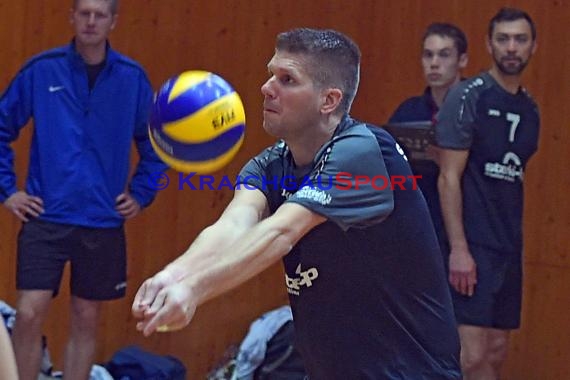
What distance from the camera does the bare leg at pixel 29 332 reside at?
6.57 meters

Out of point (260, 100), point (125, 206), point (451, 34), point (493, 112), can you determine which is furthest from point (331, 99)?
point (260, 100)

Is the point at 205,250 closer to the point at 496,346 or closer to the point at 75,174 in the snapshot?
the point at 75,174

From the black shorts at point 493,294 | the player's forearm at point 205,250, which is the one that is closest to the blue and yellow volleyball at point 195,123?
the player's forearm at point 205,250

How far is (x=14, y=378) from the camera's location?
262 cm

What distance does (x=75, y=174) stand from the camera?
6.77 metres

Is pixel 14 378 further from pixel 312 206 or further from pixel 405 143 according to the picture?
pixel 405 143

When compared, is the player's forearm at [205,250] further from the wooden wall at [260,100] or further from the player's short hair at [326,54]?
the wooden wall at [260,100]

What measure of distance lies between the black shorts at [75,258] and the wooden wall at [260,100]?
95cm

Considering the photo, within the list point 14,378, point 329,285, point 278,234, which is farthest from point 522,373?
point 14,378

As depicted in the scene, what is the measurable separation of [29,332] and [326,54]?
126 inches

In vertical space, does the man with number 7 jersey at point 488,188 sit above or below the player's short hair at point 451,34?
below

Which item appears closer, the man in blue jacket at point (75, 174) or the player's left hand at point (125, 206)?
the man in blue jacket at point (75, 174)

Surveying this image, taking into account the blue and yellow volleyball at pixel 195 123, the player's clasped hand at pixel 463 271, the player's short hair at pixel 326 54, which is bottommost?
the player's clasped hand at pixel 463 271

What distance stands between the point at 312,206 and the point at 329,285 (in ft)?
1.55
